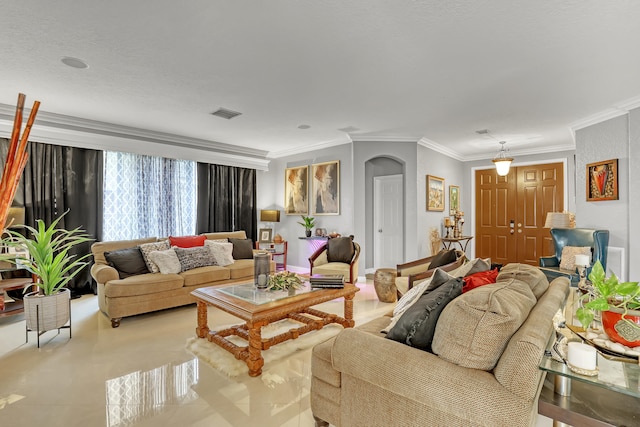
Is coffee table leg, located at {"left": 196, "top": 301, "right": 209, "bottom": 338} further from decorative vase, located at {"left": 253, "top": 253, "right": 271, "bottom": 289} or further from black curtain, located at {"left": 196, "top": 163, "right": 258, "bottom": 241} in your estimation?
black curtain, located at {"left": 196, "top": 163, "right": 258, "bottom": 241}

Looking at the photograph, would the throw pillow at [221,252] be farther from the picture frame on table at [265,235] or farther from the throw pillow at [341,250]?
the picture frame on table at [265,235]

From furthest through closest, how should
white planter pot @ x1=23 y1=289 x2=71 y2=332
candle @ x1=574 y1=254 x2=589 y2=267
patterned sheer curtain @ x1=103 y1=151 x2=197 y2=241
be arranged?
patterned sheer curtain @ x1=103 y1=151 x2=197 y2=241, white planter pot @ x1=23 y1=289 x2=71 y2=332, candle @ x1=574 y1=254 x2=589 y2=267

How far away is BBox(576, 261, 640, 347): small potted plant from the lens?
4.36 ft

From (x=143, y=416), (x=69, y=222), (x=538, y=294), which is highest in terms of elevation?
(x=69, y=222)

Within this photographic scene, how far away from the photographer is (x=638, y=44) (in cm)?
251

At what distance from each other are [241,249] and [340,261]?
1.53 meters

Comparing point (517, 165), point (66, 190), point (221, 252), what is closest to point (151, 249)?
point (221, 252)

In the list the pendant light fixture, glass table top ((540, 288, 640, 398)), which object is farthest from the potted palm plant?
the pendant light fixture

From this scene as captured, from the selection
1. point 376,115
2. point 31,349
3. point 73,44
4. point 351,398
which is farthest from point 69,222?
point 351,398

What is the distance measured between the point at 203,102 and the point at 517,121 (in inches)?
165

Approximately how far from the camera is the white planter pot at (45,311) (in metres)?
2.94

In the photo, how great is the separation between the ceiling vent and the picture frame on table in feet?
8.91

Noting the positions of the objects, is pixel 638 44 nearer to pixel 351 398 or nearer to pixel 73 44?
pixel 351 398

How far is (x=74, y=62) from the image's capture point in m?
2.80
